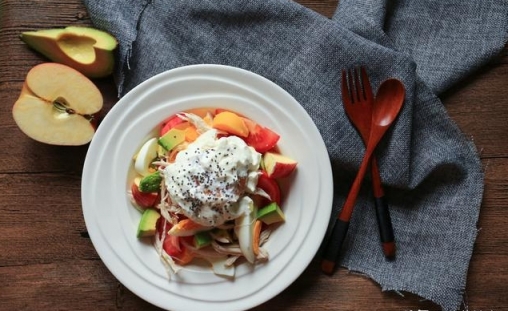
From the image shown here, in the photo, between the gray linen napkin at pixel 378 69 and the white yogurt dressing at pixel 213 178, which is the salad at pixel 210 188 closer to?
the white yogurt dressing at pixel 213 178

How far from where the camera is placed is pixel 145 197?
160cm

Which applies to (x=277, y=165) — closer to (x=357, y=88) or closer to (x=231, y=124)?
(x=231, y=124)

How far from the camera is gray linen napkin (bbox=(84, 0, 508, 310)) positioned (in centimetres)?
165

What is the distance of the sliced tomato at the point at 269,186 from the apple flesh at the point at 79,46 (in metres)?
0.50

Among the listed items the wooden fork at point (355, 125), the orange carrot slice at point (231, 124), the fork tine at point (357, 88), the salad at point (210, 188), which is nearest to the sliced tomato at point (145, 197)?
the salad at point (210, 188)

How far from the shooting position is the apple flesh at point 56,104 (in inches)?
62.7

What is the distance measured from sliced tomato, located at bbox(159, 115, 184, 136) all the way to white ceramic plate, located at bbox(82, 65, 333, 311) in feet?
0.05

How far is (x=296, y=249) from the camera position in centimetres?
158

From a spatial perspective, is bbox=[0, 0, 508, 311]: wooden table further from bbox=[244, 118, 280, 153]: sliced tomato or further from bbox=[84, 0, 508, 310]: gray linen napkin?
bbox=[244, 118, 280, 153]: sliced tomato

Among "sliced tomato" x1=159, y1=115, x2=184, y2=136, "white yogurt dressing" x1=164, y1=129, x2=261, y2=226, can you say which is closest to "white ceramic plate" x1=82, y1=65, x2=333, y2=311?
"sliced tomato" x1=159, y1=115, x2=184, y2=136

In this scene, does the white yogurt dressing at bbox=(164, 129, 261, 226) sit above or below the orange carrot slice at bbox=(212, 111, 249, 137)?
below

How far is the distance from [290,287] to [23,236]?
2.43 ft

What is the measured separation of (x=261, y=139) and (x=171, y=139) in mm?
226

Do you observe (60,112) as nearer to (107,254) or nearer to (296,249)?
(107,254)
